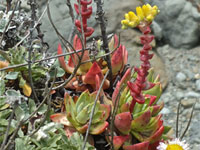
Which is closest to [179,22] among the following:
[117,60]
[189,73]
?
[189,73]

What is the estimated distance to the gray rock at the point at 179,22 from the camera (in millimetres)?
3082

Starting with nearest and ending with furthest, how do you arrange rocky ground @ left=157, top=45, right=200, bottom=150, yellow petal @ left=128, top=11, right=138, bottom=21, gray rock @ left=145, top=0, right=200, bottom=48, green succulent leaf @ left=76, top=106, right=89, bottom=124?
1. yellow petal @ left=128, top=11, right=138, bottom=21
2. green succulent leaf @ left=76, top=106, right=89, bottom=124
3. rocky ground @ left=157, top=45, right=200, bottom=150
4. gray rock @ left=145, top=0, right=200, bottom=48

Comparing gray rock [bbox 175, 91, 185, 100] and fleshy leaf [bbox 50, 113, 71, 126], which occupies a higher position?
fleshy leaf [bbox 50, 113, 71, 126]

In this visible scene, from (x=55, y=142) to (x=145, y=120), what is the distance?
27 centimetres

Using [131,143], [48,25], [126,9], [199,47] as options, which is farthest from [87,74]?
[199,47]

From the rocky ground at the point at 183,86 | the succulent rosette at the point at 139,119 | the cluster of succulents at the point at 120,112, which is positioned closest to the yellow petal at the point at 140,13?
the cluster of succulents at the point at 120,112

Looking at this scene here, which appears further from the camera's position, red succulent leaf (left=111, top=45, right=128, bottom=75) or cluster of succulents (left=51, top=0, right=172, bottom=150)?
red succulent leaf (left=111, top=45, right=128, bottom=75)

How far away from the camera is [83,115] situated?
3.26 ft

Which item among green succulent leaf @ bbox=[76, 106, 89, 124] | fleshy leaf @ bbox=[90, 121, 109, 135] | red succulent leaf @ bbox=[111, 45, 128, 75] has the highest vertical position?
red succulent leaf @ bbox=[111, 45, 128, 75]

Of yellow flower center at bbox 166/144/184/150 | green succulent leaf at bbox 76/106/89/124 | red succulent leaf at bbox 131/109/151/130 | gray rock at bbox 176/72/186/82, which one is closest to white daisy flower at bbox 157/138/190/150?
yellow flower center at bbox 166/144/184/150

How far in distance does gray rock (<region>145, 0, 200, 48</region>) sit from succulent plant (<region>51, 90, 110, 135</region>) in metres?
2.20

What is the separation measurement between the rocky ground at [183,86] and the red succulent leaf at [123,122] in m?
1.46

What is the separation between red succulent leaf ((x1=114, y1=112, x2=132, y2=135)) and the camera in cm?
99

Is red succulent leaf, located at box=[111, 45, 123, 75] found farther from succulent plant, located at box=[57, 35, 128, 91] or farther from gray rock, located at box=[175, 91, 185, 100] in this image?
gray rock, located at box=[175, 91, 185, 100]
